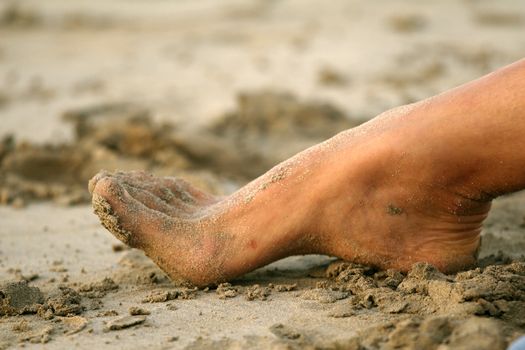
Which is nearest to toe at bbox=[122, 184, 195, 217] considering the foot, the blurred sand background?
the foot

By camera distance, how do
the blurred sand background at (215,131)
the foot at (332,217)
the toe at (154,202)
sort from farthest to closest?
the toe at (154,202)
the foot at (332,217)
the blurred sand background at (215,131)

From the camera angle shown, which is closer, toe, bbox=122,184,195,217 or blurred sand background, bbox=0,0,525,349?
blurred sand background, bbox=0,0,525,349

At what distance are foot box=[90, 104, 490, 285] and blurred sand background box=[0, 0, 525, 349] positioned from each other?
82 mm

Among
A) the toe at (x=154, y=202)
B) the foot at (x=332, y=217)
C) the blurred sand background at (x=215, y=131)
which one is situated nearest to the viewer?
the blurred sand background at (x=215, y=131)

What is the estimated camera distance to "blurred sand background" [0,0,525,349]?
1697 millimetres

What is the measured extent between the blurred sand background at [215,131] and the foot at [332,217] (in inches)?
3.2

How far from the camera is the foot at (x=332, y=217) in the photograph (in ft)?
6.45

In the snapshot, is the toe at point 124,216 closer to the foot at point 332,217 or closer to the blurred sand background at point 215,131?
the foot at point 332,217

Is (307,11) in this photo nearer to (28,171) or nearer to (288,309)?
(28,171)

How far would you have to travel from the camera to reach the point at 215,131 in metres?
4.02

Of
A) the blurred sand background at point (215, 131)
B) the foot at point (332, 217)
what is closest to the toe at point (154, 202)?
the foot at point (332, 217)

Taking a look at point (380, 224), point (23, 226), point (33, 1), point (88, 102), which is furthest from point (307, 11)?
point (380, 224)

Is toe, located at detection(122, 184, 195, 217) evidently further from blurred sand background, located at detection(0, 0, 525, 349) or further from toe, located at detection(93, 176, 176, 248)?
blurred sand background, located at detection(0, 0, 525, 349)

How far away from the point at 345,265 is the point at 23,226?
3.97ft
